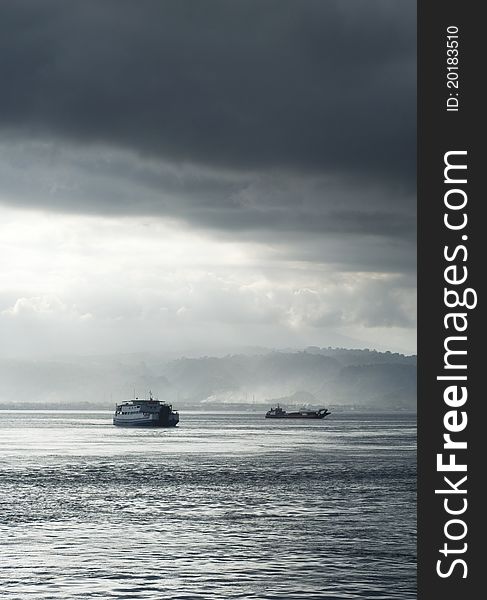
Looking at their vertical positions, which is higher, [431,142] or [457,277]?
[431,142]

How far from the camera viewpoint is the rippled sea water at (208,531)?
4744 cm

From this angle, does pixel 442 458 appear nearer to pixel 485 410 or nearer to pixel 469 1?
pixel 485 410

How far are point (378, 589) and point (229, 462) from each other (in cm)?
9273

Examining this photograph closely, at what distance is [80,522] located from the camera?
7069 centimetres

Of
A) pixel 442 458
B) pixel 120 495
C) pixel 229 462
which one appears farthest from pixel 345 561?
pixel 229 462

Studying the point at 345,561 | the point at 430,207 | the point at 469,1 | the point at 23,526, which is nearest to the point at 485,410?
the point at 430,207

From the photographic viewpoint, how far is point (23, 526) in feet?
223

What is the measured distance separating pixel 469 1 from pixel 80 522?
52.4 metres

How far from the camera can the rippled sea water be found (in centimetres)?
4744

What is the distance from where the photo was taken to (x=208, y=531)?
65.9m

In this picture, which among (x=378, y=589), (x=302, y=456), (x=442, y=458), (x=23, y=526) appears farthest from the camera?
(x=302, y=456)

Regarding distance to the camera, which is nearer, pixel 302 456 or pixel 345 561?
pixel 345 561

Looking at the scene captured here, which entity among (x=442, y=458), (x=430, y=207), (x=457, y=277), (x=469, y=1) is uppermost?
(x=469, y=1)

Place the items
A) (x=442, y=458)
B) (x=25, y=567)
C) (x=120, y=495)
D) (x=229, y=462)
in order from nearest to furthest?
(x=442, y=458), (x=25, y=567), (x=120, y=495), (x=229, y=462)
